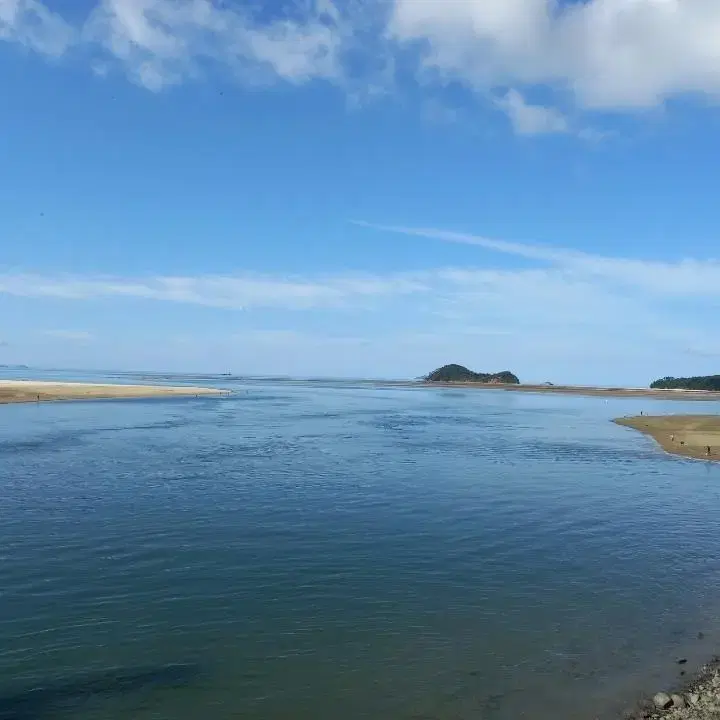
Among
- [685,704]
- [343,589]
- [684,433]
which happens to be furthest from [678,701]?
[684,433]

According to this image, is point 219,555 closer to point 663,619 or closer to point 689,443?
point 663,619

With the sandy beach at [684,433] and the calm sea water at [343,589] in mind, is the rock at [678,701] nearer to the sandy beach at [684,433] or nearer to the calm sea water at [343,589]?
the calm sea water at [343,589]

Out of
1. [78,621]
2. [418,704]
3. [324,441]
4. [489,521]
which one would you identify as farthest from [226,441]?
[418,704]

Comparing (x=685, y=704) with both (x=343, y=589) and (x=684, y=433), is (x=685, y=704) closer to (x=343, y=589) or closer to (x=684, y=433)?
(x=343, y=589)

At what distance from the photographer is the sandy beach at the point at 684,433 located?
150ft

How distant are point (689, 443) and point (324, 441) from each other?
2827 cm

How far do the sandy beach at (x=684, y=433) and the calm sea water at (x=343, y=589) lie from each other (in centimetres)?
1320

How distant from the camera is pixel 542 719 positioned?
10.6 meters

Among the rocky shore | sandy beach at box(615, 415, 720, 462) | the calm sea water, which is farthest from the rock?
sandy beach at box(615, 415, 720, 462)

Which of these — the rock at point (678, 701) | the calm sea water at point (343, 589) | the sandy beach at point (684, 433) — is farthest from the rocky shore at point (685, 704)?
the sandy beach at point (684, 433)

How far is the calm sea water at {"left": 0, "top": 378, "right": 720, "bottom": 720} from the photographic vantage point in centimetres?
1132

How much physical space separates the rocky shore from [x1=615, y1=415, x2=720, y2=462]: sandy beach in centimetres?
3439

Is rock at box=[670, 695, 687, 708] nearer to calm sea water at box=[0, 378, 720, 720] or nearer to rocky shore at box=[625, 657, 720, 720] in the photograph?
rocky shore at box=[625, 657, 720, 720]

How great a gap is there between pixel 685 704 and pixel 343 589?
7913 millimetres
